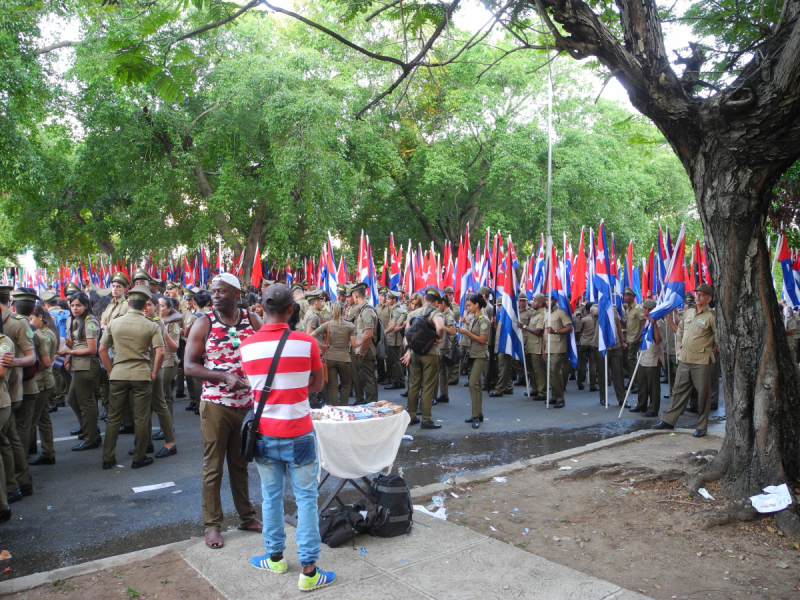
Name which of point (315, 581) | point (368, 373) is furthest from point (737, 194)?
point (368, 373)

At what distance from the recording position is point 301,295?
39.3 feet

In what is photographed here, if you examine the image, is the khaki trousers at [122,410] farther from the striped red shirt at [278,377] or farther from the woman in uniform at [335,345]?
the striped red shirt at [278,377]

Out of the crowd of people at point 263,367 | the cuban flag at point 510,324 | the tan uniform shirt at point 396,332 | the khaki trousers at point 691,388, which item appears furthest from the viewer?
the tan uniform shirt at point 396,332

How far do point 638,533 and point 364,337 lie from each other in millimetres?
5415

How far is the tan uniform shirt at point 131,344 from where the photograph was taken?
675cm

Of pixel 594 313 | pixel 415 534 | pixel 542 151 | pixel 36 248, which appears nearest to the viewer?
pixel 415 534

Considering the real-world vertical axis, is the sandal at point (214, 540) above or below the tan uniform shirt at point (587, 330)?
below

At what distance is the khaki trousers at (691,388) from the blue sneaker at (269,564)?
6.46 meters

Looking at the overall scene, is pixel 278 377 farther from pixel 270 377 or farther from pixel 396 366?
pixel 396 366

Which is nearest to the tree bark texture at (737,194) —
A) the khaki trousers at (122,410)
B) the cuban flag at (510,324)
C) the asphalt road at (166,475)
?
the asphalt road at (166,475)

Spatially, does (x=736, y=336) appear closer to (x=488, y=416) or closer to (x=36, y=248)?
(x=488, y=416)

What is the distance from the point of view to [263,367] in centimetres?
388

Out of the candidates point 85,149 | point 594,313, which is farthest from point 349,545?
point 85,149

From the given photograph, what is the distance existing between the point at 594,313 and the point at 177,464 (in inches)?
364
